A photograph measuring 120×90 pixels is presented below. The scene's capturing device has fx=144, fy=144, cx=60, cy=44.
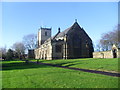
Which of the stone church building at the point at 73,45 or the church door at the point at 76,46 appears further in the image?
the church door at the point at 76,46

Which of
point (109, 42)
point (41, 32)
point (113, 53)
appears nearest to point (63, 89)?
point (113, 53)

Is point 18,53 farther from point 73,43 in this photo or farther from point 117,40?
point 117,40

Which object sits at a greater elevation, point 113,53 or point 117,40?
point 117,40

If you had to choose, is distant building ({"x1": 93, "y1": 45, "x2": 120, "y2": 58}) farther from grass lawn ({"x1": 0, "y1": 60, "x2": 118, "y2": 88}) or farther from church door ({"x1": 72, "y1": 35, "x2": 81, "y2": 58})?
grass lawn ({"x1": 0, "y1": 60, "x2": 118, "y2": 88})

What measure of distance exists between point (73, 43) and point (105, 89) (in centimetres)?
4346

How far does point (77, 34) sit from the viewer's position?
50188 millimetres

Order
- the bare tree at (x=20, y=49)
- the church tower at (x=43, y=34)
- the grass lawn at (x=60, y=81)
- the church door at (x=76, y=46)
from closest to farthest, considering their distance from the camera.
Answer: the grass lawn at (x=60, y=81), the church door at (x=76, y=46), the church tower at (x=43, y=34), the bare tree at (x=20, y=49)

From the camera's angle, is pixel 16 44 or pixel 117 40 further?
pixel 16 44

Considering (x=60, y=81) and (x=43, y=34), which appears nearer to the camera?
(x=60, y=81)

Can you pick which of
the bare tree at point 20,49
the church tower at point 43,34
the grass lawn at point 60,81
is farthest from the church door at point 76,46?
the bare tree at point 20,49

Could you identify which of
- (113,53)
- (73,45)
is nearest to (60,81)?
(113,53)

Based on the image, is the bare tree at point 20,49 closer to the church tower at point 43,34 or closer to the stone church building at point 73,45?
the church tower at point 43,34

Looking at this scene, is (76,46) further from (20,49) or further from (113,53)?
(20,49)

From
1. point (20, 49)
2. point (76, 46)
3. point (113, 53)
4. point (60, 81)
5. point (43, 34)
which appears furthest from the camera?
point (20, 49)
